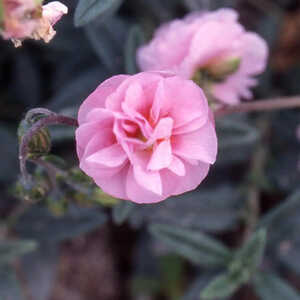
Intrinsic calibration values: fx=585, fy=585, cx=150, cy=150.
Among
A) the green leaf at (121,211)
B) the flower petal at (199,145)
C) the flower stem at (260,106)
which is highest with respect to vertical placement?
the flower petal at (199,145)

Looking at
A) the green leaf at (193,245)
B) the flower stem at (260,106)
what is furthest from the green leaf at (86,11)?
the green leaf at (193,245)

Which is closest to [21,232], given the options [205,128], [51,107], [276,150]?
[51,107]

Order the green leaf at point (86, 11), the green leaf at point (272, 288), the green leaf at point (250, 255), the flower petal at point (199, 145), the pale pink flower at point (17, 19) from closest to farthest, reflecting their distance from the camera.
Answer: the pale pink flower at point (17, 19) < the flower petal at point (199, 145) < the green leaf at point (86, 11) < the green leaf at point (250, 255) < the green leaf at point (272, 288)

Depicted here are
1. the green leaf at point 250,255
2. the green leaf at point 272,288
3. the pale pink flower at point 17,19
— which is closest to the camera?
the pale pink flower at point 17,19

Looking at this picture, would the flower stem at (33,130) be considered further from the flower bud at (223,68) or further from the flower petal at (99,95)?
the flower bud at (223,68)

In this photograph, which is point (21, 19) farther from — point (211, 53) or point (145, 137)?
point (211, 53)

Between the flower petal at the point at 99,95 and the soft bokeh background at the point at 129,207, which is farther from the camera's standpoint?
the soft bokeh background at the point at 129,207

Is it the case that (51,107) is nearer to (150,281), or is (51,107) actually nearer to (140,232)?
(140,232)

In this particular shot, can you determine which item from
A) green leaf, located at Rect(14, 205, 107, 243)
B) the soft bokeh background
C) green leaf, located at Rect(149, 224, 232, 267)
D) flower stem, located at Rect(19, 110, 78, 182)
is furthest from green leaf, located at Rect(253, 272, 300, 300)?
flower stem, located at Rect(19, 110, 78, 182)

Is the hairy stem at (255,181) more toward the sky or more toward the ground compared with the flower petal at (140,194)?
more toward the ground
